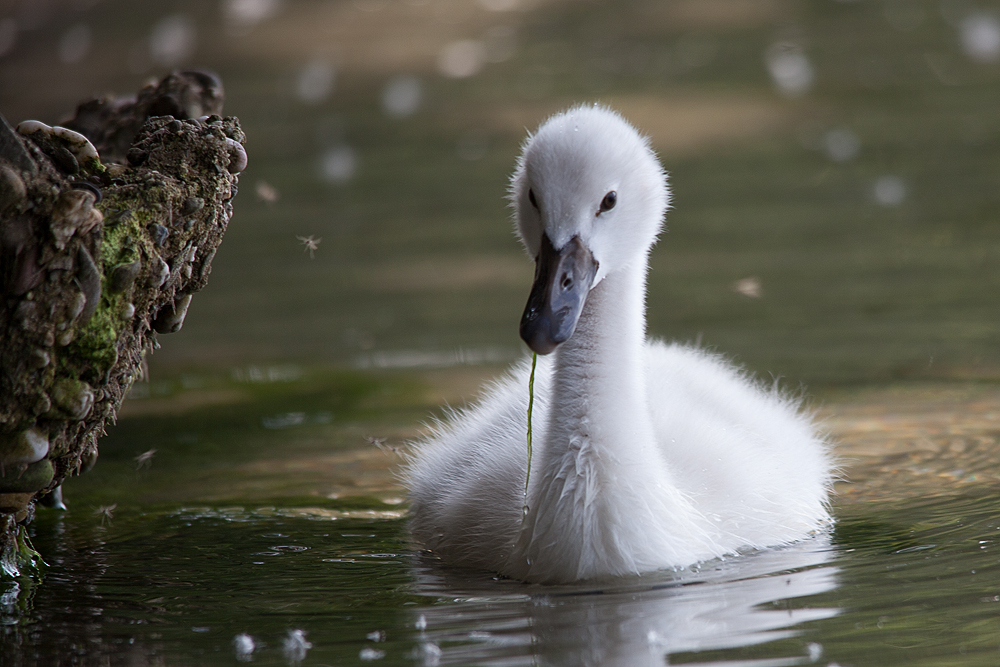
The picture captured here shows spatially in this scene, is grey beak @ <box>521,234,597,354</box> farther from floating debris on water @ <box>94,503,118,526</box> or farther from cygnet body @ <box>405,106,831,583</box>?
floating debris on water @ <box>94,503,118,526</box>

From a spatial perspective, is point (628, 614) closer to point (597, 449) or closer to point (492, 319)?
point (597, 449)

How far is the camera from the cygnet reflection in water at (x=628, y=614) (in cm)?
371

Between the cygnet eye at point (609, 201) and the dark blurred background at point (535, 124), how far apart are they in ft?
5.43

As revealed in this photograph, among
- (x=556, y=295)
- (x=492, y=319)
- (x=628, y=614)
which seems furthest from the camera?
Result: (x=492, y=319)

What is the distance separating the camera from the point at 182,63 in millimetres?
16078

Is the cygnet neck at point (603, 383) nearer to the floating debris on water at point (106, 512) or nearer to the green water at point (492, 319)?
the green water at point (492, 319)

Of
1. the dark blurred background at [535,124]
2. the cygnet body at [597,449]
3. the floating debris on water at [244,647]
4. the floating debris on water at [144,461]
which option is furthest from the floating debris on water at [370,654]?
the floating debris on water at [144,461]

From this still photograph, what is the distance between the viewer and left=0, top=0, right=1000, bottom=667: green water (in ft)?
13.3

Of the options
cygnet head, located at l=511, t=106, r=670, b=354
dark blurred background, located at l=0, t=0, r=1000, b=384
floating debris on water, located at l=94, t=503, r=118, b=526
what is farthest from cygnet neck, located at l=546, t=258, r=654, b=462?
floating debris on water, located at l=94, t=503, r=118, b=526

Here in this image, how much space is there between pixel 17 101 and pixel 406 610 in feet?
41.6

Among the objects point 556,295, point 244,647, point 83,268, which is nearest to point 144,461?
point 83,268

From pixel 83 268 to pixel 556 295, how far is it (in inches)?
54.4

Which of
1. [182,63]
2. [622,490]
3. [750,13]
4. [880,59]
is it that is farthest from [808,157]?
[622,490]

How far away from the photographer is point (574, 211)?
14.2ft
